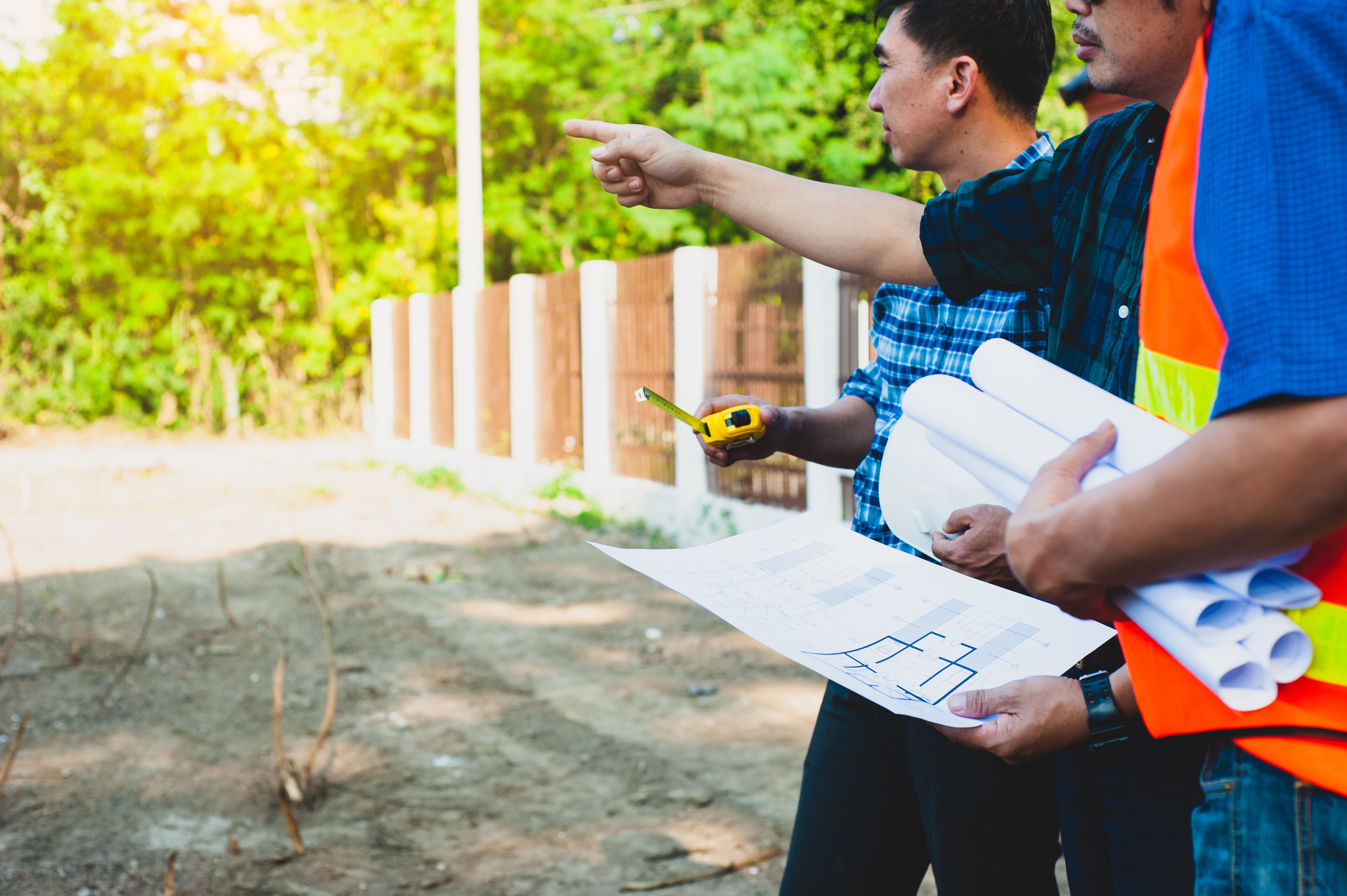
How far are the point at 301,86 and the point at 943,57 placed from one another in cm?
1932

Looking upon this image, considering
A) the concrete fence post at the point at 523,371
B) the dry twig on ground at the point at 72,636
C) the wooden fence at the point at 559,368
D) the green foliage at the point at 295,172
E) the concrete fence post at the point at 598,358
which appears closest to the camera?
the dry twig on ground at the point at 72,636

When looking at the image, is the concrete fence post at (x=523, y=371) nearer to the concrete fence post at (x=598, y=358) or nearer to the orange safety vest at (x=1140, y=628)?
the concrete fence post at (x=598, y=358)

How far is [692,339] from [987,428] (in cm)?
749

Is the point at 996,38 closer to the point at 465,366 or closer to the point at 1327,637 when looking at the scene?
the point at 1327,637

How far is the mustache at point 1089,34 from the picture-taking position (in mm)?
1003

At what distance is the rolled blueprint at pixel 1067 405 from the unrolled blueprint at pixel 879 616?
1.15 ft

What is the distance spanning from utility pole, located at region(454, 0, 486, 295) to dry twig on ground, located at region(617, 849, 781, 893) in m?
10.6

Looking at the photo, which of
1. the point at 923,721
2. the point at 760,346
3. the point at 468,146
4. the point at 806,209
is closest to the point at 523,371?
the point at 468,146

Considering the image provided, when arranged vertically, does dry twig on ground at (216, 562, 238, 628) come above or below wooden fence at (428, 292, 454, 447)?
below

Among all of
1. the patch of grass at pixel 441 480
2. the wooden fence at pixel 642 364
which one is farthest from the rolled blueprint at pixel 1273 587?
the patch of grass at pixel 441 480

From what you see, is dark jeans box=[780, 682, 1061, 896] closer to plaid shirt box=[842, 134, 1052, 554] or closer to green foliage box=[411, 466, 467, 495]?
plaid shirt box=[842, 134, 1052, 554]

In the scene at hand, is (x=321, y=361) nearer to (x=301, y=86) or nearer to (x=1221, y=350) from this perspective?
(x=301, y=86)

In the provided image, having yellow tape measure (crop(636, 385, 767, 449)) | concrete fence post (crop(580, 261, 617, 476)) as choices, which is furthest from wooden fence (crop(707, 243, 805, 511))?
yellow tape measure (crop(636, 385, 767, 449))

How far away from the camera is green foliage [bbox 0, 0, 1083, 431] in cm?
1759
